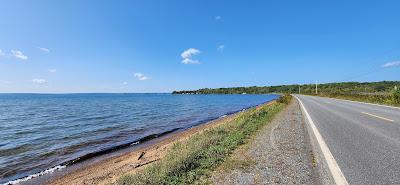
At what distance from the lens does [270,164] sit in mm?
5863

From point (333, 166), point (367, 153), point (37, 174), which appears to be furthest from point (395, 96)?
point (37, 174)

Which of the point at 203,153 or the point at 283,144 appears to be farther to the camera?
the point at 283,144

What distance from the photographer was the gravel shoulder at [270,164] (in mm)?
4922

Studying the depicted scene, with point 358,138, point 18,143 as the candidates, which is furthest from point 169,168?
point 18,143

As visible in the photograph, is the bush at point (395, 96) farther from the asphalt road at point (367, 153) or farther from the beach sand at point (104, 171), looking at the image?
the beach sand at point (104, 171)

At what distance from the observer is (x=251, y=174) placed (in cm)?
524

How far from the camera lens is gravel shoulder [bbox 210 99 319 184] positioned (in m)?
4.92

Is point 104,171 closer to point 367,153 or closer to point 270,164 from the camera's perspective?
point 270,164

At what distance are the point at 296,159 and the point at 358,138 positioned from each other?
3.18 metres

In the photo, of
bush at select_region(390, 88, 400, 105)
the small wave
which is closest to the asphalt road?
the small wave

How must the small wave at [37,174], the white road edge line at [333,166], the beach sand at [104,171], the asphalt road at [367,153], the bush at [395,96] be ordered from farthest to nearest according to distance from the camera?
the bush at [395,96], the small wave at [37,174], the beach sand at [104,171], the asphalt road at [367,153], the white road edge line at [333,166]

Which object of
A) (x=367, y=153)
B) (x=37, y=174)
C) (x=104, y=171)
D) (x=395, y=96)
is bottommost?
(x=37, y=174)

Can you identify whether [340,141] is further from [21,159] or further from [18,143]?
[18,143]

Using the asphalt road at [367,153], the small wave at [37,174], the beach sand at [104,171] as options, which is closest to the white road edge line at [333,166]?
the asphalt road at [367,153]
